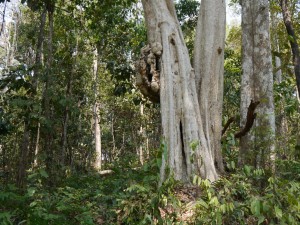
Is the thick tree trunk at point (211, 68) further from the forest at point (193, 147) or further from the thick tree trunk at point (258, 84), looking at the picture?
the thick tree trunk at point (258, 84)

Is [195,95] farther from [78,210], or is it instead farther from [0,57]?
[0,57]

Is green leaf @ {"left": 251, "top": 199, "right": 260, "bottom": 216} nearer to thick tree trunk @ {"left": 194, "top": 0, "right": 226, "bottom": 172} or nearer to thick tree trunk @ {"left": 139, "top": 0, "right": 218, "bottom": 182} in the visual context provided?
thick tree trunk @ {"left": 139, "top": 0, "right": 218, "bottom": 182}

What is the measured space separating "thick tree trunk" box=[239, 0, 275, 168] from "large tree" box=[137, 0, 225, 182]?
430 mm

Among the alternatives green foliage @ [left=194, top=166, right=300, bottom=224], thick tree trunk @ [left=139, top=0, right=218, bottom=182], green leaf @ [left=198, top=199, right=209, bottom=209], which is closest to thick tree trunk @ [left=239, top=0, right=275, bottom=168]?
thick tree trunk @ [left=139, top=0, right=218, bottom=182]

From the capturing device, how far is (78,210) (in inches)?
152

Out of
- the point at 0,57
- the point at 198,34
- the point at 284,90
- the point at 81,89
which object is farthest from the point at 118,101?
the point at 0,57

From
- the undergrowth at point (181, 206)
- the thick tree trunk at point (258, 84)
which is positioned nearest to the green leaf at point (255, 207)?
the undergrowth at point (181, 206)

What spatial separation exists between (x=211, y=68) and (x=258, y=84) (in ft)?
2.40

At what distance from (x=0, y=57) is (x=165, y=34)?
27415mm

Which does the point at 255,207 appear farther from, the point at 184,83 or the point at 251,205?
the point at 184,83

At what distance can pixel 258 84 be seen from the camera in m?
5.06

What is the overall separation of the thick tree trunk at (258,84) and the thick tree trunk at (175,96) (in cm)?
63

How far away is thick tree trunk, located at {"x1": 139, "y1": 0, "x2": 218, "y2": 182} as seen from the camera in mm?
4230

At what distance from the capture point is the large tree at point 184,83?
428cm
